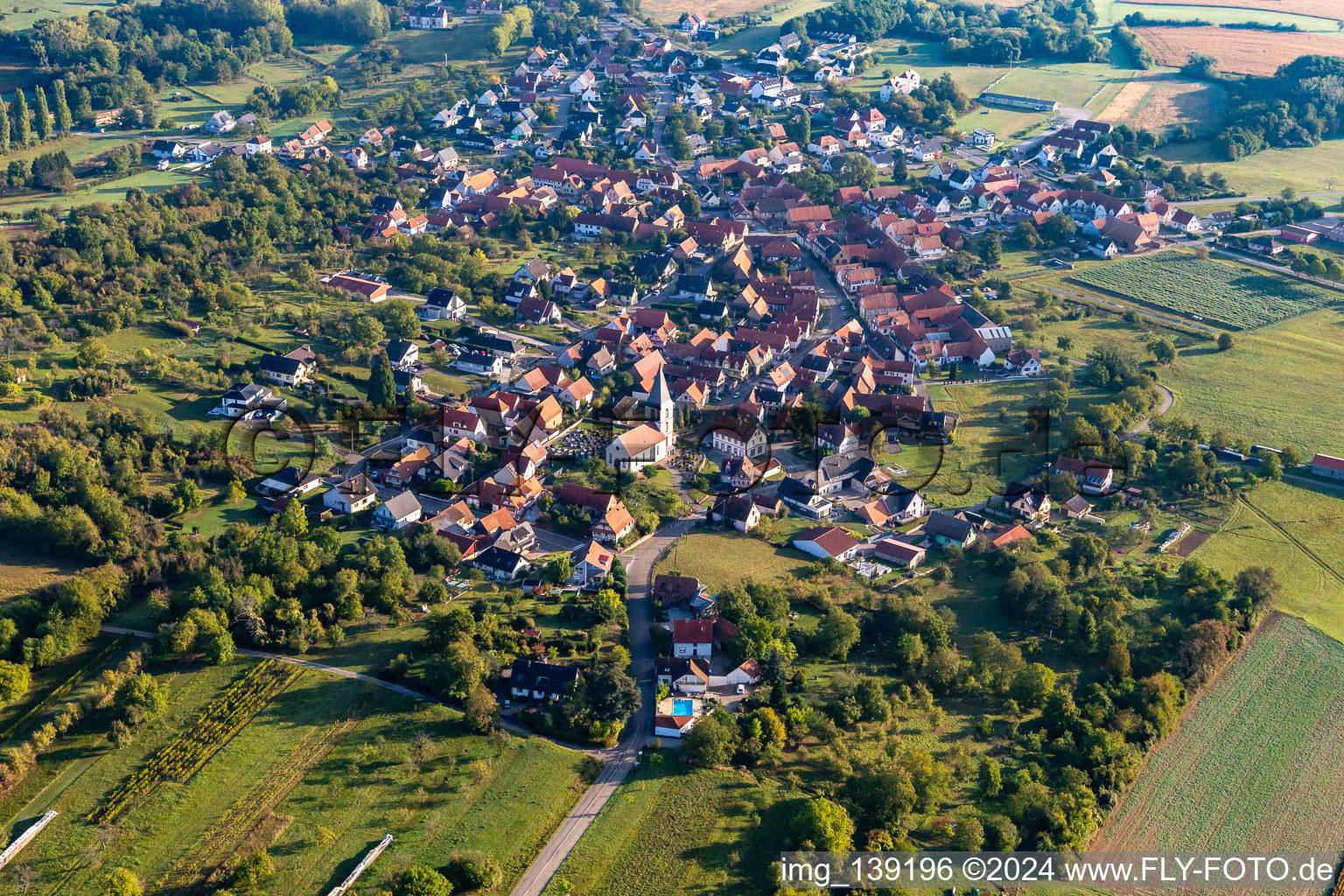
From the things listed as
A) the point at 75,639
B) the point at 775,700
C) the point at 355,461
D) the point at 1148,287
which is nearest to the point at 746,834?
the point at 775,700

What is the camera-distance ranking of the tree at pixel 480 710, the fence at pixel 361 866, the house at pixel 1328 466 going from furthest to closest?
the house at pixel 1328 466 → the tree at pixel 480 710 → the fence at pixel 361 866

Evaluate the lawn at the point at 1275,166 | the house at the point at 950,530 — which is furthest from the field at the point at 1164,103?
the house at the point at 950,530

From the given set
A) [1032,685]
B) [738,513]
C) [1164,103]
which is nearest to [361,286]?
[738,513]

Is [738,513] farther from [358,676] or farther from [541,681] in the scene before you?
[358,676]

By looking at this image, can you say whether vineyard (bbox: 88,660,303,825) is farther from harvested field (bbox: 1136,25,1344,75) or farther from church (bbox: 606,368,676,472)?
harvested field (bbox: 1136,25,1344,75)

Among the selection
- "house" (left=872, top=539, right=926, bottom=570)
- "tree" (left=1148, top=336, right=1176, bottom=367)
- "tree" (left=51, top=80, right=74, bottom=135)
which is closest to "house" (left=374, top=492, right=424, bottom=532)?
"house" (left=872, top=539, right=926, bottom=570)

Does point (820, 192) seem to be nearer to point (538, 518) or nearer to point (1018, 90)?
point (1018, 90)

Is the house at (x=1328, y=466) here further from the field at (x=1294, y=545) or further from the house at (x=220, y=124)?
the house at (x=220, y=124)
